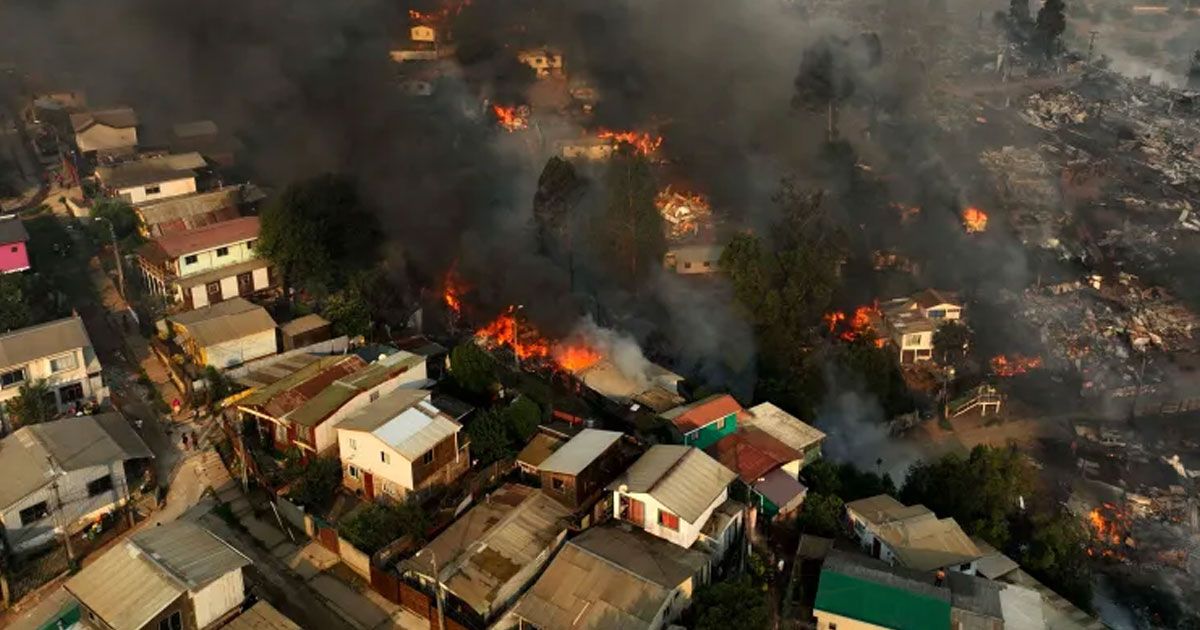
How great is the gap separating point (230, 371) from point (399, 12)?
37.0m

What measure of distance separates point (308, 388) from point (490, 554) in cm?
699

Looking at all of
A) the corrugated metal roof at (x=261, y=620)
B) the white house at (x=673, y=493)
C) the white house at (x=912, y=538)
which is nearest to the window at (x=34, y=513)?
the corrugated metal roof at (x=261, y=620)

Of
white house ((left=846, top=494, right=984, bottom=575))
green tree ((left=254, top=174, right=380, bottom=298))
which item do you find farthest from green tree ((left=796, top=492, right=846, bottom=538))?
green tree ((left=254, top=174, right=380, bottom=298))

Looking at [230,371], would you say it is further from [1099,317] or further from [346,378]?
[1099,317]

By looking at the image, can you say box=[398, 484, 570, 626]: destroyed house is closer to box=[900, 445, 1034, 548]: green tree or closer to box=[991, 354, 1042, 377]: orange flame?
box=[900, 445, 1034, 548]: green tree

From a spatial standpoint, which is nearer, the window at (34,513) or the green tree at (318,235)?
the window at (34,513)

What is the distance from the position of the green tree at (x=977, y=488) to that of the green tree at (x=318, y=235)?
17.5 m

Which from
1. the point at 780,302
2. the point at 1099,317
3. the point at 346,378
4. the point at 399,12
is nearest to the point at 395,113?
the point at 399,12

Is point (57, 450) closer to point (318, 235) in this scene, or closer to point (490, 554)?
point (490, 554)

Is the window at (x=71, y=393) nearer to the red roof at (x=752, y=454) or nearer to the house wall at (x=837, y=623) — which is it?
the red roof at (x=752, y=454)

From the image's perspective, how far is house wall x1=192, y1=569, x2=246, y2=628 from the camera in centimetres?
1550

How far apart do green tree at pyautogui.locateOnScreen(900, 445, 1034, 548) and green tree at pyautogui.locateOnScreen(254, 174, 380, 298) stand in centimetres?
1754

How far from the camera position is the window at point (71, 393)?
2214 cm

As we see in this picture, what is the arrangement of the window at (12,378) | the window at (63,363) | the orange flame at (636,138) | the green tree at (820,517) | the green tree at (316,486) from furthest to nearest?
the orange flame at (636,138) < the window at (63,363) < the window at (12,378) < the green tree at (820,517) < the green tree at (316,486)
